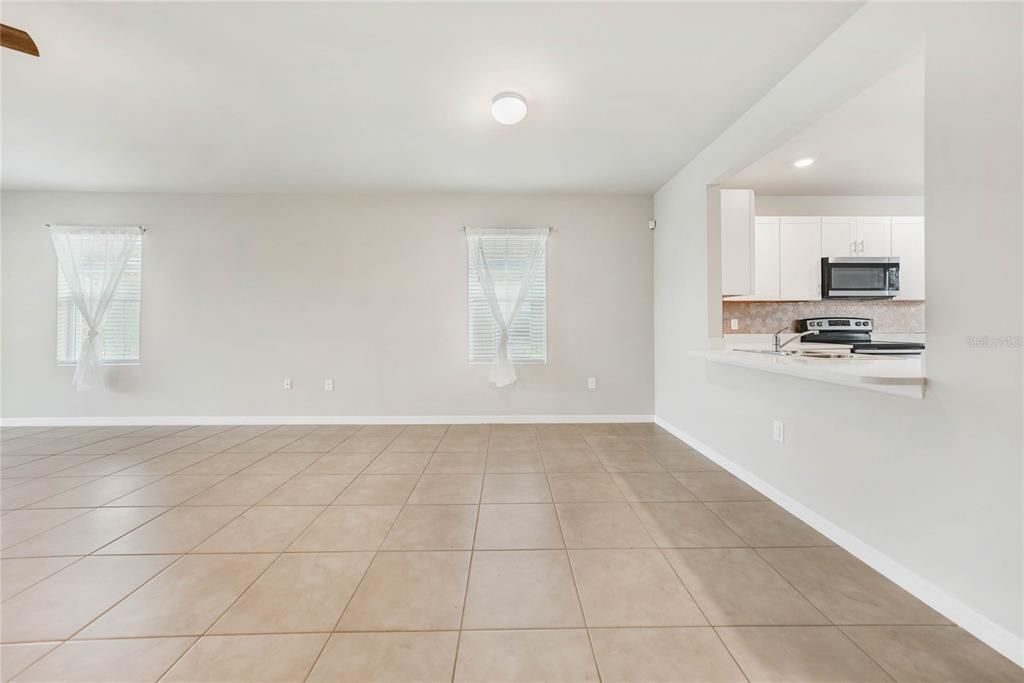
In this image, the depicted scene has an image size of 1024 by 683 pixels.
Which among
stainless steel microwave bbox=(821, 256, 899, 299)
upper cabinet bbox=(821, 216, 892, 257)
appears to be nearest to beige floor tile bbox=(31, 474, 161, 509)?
stainless steel microwave bbox=(821, 256, 899, 299)

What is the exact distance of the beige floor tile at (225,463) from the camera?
2811 mm

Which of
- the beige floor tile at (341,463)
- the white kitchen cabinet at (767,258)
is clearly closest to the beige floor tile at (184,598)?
the beige floor tile at (341,463)

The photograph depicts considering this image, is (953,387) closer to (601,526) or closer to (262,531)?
(601,526)

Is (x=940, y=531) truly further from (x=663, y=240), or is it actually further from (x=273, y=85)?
(x=273, y=85)

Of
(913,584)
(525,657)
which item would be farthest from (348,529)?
(913,584)

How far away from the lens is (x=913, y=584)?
1496mm

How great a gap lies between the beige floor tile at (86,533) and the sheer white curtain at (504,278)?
2780 mm

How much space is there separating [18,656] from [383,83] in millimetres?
2824

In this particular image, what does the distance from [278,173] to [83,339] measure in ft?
9.11

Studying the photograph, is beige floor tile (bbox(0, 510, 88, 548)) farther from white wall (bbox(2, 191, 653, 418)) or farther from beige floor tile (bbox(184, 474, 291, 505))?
white wall (bbox(2, 191, 653, 418))

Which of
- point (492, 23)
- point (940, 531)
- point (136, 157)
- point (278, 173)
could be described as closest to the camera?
point (940, 531)

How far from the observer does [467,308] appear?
414cm

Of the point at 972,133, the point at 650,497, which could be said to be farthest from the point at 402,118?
the point at 650,497

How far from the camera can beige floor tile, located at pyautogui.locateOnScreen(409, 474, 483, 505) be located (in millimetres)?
2328
